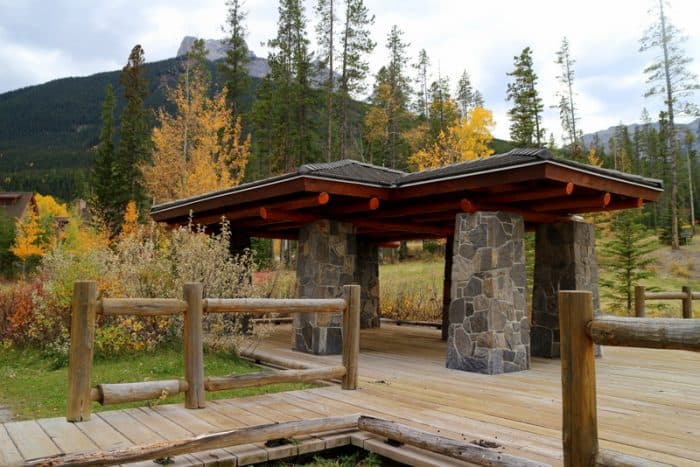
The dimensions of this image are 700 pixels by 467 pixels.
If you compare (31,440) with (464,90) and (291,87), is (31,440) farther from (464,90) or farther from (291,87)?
(464,90)

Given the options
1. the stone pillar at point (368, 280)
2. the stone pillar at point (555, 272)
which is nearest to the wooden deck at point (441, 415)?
the stone pillar at point (555, 272)

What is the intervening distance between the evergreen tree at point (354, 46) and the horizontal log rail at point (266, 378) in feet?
66.4

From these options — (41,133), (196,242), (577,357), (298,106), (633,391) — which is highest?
(41,133)

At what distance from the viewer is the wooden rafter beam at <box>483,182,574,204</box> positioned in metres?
6.94

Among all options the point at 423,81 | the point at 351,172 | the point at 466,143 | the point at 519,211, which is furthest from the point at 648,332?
the point at 423,81

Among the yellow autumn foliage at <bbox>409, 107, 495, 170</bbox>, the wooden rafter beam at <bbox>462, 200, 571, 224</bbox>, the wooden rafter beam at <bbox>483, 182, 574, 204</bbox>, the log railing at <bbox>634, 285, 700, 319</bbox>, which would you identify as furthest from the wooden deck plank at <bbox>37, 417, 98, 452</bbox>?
the yellow autumn foliage at <bbox>409, 107, 495, 170</bbox>

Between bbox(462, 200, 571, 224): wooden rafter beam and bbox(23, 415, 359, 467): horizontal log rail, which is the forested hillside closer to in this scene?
bbox(462, 200, 571, 224): wooden rafter beam

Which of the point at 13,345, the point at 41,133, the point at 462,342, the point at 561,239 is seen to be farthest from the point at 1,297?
the point at 41,133

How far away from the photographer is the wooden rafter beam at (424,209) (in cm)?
794

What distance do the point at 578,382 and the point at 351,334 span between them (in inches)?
127

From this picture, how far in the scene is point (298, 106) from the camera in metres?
27.2

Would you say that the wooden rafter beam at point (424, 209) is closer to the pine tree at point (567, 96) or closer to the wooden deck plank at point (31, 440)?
the wooden deck plank at point (31, 440)

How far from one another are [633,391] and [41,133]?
294ft

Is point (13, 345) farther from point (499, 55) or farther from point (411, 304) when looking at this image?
point (499, 55)
